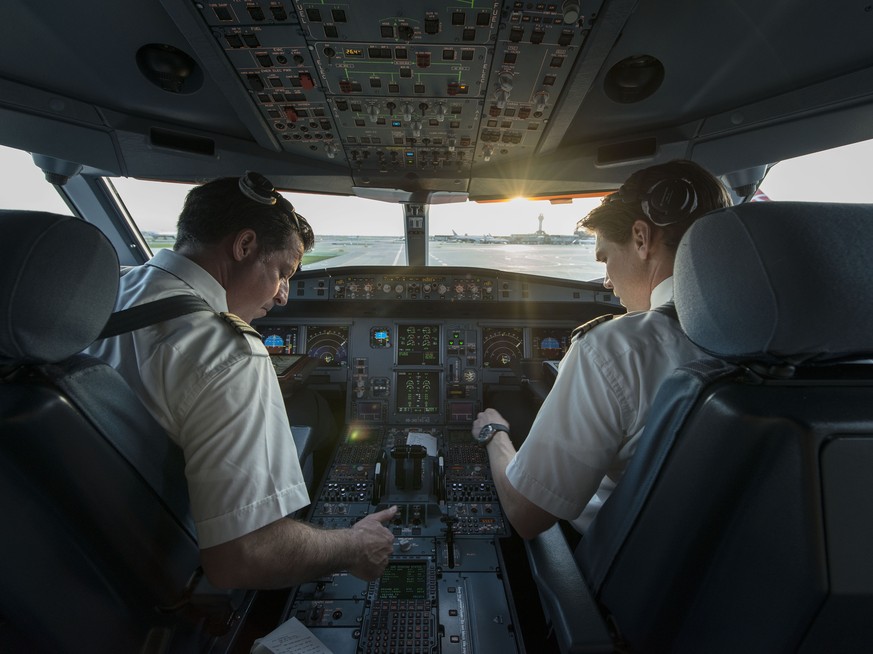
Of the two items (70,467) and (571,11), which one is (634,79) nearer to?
(571,11)

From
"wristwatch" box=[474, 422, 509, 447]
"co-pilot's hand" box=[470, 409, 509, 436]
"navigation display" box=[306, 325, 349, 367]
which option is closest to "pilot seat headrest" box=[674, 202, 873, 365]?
"wristwatch" box=[474, 422, 509, 447]

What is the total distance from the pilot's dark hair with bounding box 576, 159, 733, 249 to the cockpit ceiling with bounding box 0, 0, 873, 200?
597 mm

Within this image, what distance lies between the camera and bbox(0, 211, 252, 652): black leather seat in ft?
2.06

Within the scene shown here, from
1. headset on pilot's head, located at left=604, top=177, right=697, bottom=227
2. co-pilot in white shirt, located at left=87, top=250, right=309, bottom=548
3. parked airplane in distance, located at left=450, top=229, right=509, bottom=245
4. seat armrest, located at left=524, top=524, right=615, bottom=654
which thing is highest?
parked airplane in distance, located at left=450, top=229, right=509, bottom=245

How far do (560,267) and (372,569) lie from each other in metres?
2.84

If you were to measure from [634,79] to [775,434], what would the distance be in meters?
1.95

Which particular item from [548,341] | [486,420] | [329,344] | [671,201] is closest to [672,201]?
[671,201]

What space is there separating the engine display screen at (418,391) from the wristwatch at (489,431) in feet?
4.49

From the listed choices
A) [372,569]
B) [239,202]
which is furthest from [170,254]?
[372,569]

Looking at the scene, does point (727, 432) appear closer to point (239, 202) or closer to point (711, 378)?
point (711, 378)

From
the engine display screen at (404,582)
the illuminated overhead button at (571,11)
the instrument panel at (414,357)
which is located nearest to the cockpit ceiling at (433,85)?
the illuminated overhead button at (571,11)

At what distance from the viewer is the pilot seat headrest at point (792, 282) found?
518 millimetres

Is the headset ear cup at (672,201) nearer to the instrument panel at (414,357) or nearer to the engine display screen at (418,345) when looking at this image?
the instrument panel at (414,357)

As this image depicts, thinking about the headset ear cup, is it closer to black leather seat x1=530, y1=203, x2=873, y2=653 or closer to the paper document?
black leather seat x1=530, y1=203, x2=873, y2=653
